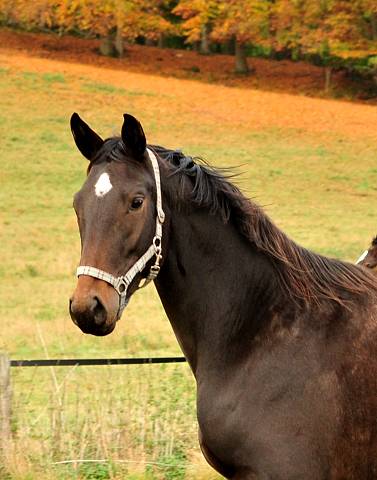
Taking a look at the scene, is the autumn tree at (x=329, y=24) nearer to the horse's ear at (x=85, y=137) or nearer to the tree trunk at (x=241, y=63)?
the tree trunk at (x=241, y=63)

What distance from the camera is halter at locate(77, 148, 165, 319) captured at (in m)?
2.86

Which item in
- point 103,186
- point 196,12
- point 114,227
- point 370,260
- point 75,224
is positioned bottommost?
point 75,224

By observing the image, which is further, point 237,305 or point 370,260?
point 370,260

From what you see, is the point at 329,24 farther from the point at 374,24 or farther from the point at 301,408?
the point at 301,408

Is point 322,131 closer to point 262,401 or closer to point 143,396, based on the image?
point 143,396

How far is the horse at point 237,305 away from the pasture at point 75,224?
486 millimetres

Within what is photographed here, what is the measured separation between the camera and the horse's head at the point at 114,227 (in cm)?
283

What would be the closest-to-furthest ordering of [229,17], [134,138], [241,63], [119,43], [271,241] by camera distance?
1. [134,138]
2. [271,241]
3. [229,17]
4. [119,43]
5. [241,63]

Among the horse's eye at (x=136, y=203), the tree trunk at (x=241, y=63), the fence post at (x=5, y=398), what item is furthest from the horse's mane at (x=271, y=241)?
the tree trunk at (x=241, y=63)

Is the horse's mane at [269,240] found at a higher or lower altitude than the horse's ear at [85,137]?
lower

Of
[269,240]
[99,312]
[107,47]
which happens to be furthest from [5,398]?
[107,47]

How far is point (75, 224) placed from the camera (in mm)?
19094

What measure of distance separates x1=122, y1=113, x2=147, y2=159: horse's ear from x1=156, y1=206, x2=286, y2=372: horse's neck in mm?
364

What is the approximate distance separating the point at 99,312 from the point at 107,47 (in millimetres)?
41062
